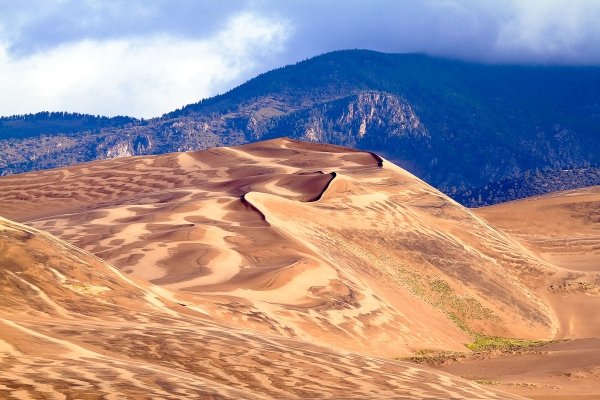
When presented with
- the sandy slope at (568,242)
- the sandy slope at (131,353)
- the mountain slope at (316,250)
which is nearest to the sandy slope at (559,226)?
the sandy slope at (568,242)

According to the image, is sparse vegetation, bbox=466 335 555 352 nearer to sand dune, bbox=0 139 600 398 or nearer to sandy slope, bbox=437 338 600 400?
sand dune, bbox=0 139 600 398

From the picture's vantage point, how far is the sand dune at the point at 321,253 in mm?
39281

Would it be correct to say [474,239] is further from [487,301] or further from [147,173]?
[147,173]

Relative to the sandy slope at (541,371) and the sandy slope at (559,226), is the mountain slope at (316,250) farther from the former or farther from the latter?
the sandy slope at (559,226)

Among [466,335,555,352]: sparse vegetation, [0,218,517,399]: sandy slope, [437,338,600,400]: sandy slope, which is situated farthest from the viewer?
[466,335,555,352]: sparse vegetation

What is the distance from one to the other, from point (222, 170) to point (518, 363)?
55.4m

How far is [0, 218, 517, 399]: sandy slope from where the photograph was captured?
16703 millimetres

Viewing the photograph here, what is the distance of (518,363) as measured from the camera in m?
33.4

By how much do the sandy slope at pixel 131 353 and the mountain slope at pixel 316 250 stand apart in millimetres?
7013

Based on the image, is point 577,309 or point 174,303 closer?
point 174,303

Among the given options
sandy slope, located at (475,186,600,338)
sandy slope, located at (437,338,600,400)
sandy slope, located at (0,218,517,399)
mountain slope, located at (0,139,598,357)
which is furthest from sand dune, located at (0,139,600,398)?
sandy slope, located at (437,338,600,400)

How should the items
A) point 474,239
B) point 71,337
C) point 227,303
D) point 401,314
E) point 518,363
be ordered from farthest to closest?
point 474,239 < point 401,314 < point 227,303 < point 518,363 < point 71,337

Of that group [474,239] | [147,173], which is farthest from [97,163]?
[474,239]

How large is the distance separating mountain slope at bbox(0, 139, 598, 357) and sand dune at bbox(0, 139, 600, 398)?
10 cm
